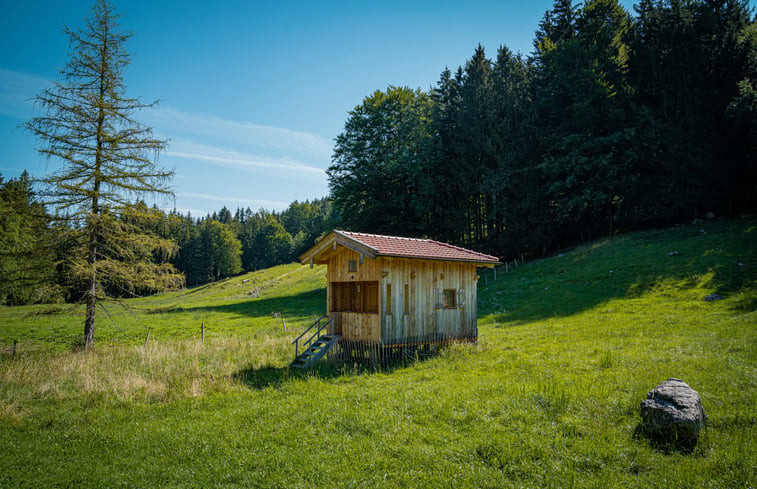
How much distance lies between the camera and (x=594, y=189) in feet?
102

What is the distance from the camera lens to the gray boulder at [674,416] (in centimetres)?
631

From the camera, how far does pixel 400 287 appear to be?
48.0 ft

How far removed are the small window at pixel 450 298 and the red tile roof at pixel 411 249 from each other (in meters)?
1.58

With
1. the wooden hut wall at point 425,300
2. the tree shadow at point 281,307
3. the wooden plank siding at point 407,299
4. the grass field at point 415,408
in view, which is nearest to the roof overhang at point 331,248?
the wooden plank siding at point 407,299

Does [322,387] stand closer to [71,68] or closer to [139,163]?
[139,163]

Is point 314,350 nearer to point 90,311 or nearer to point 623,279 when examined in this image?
point 90,311

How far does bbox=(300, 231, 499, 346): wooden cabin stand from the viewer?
46.5 feet

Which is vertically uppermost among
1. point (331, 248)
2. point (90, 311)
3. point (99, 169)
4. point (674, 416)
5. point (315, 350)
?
point (99, 169)

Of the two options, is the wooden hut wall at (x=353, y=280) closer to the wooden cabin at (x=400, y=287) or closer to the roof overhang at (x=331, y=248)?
the wooden cabin at (x=400, y=287)

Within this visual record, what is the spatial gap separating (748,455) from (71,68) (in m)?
24.7

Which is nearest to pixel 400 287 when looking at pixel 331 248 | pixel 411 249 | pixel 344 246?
pixel 411 249

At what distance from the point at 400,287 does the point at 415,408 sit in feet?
20.4

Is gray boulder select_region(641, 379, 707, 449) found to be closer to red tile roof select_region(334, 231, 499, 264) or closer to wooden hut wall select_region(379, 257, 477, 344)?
red tile roof select_region(334, 231, 499, 264)

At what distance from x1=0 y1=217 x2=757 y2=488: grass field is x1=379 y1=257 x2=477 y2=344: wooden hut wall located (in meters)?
1.23
